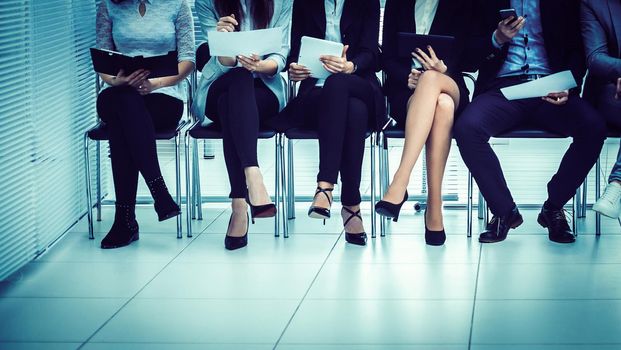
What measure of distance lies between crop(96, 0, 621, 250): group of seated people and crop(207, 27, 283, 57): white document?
0.29 ft

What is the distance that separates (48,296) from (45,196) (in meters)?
0.82

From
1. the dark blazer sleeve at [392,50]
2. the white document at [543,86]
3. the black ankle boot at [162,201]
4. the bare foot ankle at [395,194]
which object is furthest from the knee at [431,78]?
the black ankle boot at [162,201]

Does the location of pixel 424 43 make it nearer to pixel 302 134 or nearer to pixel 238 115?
pixel 302 134

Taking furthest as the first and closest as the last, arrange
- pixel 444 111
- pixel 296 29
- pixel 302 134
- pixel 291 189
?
pixel 291 189 → pixel 296 29 → pixel 302 134 → pixel 444 111

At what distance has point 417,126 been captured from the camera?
422 cm

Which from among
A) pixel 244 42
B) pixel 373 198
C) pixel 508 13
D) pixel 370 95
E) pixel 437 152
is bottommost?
pixel 373 198

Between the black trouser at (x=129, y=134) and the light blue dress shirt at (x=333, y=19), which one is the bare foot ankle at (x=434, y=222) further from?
the black trouser at (x=129, y=134)

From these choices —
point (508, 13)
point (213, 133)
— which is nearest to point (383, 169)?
point (213, 133)

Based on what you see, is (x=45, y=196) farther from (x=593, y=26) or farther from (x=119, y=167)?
(x=593, y=26)

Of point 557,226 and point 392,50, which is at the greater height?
point 392,50

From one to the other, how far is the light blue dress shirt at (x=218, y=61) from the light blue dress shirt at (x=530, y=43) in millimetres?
985

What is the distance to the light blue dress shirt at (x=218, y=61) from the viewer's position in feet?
14.8

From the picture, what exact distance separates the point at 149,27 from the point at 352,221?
1.34m

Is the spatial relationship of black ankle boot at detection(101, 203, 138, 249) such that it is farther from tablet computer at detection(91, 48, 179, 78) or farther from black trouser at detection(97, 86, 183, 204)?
tablet computer at detection(91, 48, 179, 78)
